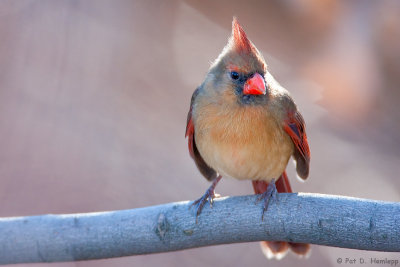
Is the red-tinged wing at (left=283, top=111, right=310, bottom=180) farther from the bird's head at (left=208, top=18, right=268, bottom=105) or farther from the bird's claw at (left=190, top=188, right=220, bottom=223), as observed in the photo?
the bird's claw at (left=190, top=188, right=220, bottom=223)

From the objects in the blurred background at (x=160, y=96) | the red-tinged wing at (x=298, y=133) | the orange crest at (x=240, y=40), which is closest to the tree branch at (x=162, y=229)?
the red-tinged wing at (x=298, y=133)

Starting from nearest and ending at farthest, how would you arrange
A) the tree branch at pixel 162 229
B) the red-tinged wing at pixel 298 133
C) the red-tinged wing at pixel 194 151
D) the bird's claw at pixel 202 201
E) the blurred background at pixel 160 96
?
1. the tree branch at pixel 162 229
2. the bird's claw at pixel 202 201
3. the red-tinged wing at pixel 298 133
4. the red-tinged wing at pixel 194 151
5. the blurred background at pixel 160 96

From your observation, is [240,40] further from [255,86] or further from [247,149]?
[247,149]

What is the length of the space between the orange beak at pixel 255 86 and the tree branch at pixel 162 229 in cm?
47

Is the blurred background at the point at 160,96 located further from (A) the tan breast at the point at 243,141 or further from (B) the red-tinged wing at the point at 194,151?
(A) the tan breast at the point at 243,141

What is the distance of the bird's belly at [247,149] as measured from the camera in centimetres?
233

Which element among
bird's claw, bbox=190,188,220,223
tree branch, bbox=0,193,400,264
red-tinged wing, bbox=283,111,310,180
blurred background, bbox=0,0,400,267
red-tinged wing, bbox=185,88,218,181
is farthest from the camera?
blurred background, bbox=0,0,400,267

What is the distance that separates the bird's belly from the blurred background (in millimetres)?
1773

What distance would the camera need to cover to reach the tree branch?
2043mm

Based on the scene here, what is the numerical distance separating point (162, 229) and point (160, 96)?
285cm

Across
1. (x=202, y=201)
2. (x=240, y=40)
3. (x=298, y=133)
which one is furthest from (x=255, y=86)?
(x=202, y=201)

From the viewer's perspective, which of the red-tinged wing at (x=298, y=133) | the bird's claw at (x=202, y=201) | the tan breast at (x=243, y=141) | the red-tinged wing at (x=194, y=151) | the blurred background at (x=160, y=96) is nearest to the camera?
the bird's claw at (x=202, y=201)

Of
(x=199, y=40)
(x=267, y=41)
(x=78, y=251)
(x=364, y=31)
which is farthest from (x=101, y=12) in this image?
(x=78, y=251)

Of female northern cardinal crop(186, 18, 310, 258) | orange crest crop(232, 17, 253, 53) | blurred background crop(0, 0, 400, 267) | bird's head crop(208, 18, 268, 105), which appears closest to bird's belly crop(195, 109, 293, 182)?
female northern cardinal crop(186, 18, 310, 258)
